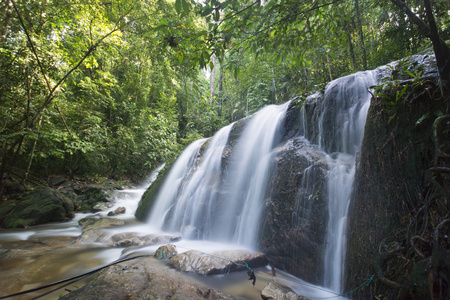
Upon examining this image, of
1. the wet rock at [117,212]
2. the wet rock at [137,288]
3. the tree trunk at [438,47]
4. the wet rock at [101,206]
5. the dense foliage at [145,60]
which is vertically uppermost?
the dense foliage at [145,60]

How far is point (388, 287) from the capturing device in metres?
1.91

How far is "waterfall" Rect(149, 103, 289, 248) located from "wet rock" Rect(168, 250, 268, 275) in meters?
0.72

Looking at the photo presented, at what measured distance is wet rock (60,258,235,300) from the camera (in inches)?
81.6

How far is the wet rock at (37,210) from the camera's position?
6281mm

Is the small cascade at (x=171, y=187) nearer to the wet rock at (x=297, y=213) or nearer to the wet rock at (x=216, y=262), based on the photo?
the wet rock at (x=216, y=262)

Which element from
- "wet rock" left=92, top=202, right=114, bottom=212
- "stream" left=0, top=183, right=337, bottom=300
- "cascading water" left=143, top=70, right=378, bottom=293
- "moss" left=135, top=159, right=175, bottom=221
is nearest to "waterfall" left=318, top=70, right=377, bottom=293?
"cascading water" left=143, top=70, right=378, bottom=293

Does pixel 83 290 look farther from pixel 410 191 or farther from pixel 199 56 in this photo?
pixel 410 191

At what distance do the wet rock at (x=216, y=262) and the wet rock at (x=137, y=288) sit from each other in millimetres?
362

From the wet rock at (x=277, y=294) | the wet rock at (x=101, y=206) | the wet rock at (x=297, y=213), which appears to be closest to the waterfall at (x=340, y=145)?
the wet rock at (x=297, y=213)

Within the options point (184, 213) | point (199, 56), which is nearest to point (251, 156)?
point (184, 213)

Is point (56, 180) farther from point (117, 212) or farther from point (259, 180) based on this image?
point (259, 180)

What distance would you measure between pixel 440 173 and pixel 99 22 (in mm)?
9353

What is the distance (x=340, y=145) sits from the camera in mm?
4043

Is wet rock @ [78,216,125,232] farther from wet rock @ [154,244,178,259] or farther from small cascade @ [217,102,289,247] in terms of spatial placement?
small cascade @ [217,102,289,247]
